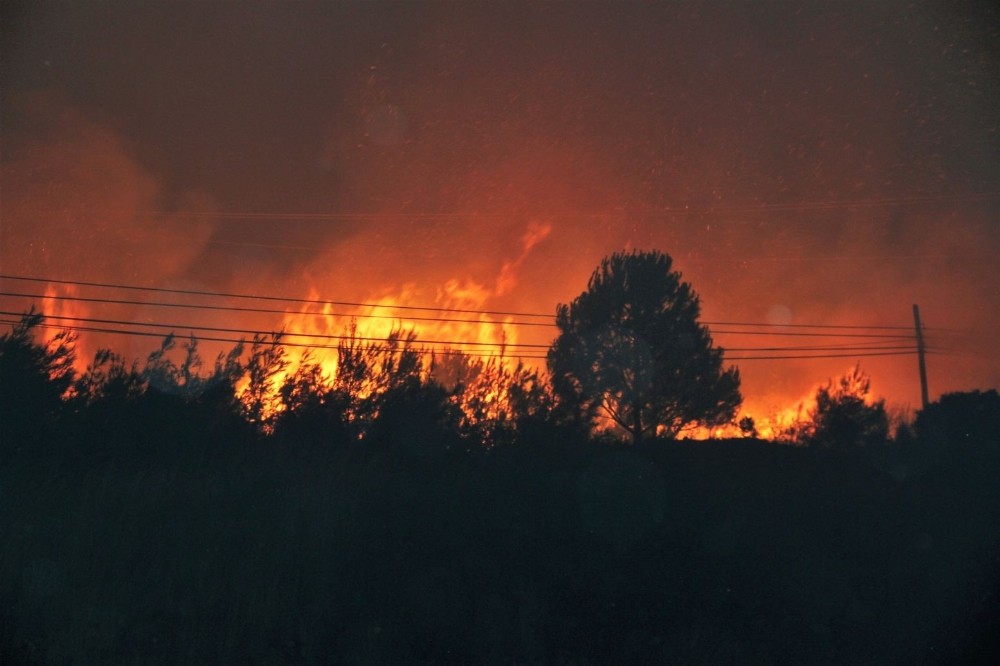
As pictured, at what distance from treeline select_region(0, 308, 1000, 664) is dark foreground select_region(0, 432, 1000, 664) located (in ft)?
0.19

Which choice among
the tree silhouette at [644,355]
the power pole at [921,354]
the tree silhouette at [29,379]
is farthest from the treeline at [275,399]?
the power pole at [921,354]

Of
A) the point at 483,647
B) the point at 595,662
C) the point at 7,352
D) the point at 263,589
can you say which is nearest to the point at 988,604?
the point at 595,662

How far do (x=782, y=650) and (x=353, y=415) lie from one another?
12.5m

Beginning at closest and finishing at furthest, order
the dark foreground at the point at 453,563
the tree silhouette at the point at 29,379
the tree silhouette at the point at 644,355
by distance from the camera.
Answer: the dark foreground at the point at 453,563 → the tree silhouette at the point at 29,379 → the tree silhouette at the point at 644,355

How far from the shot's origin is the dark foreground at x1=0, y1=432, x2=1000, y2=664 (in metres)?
12.3

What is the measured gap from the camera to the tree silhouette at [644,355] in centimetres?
3675

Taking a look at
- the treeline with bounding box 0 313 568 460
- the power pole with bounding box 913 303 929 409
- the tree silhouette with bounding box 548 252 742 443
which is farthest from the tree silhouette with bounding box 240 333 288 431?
the power pole with bounding box 913 303 929 409

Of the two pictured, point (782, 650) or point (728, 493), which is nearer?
point (782, 650)

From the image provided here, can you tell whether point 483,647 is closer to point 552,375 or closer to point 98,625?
point 98,625

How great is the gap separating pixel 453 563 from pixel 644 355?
22.7 m

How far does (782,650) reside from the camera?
49.2ft

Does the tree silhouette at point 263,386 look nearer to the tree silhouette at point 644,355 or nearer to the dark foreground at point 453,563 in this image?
the dark foreground at point 453,563

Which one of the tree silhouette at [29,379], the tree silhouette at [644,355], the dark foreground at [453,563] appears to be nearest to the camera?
the dark foreground at [453,563]

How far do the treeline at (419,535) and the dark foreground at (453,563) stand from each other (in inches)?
2.2
